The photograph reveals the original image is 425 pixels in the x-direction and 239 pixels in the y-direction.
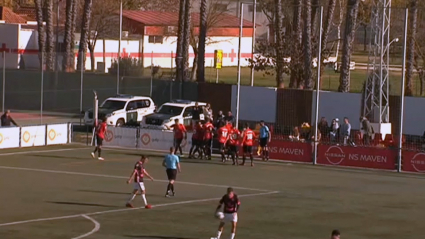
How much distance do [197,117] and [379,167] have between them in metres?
12.6

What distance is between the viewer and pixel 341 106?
160ft

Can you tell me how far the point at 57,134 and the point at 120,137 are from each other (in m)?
3.31

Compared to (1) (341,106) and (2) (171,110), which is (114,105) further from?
(1) (341,106)

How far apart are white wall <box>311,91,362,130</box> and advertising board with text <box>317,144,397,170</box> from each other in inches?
300

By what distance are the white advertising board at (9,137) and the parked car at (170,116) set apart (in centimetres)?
727

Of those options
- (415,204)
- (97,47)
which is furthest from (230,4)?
(415,204)

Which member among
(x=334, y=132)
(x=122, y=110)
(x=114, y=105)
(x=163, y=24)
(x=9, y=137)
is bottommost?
(x=9, y=137)

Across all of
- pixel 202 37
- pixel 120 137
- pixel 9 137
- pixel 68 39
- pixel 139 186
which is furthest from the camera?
pixel 68 39

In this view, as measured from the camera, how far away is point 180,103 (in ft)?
163

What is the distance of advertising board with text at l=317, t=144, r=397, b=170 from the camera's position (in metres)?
39.4

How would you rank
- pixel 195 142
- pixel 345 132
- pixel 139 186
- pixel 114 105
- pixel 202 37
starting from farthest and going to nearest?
1. pixel 202 37
2. pixel 114 105
3. pixel 345 132
4. pixel 195 142
5. pixel 139 186

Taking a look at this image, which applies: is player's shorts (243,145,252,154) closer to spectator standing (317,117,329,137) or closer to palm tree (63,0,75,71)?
spectator standing (317,117,329,137)

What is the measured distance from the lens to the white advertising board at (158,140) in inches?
1720

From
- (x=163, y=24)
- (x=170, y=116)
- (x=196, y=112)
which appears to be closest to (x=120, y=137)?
(x=170, y=116)
